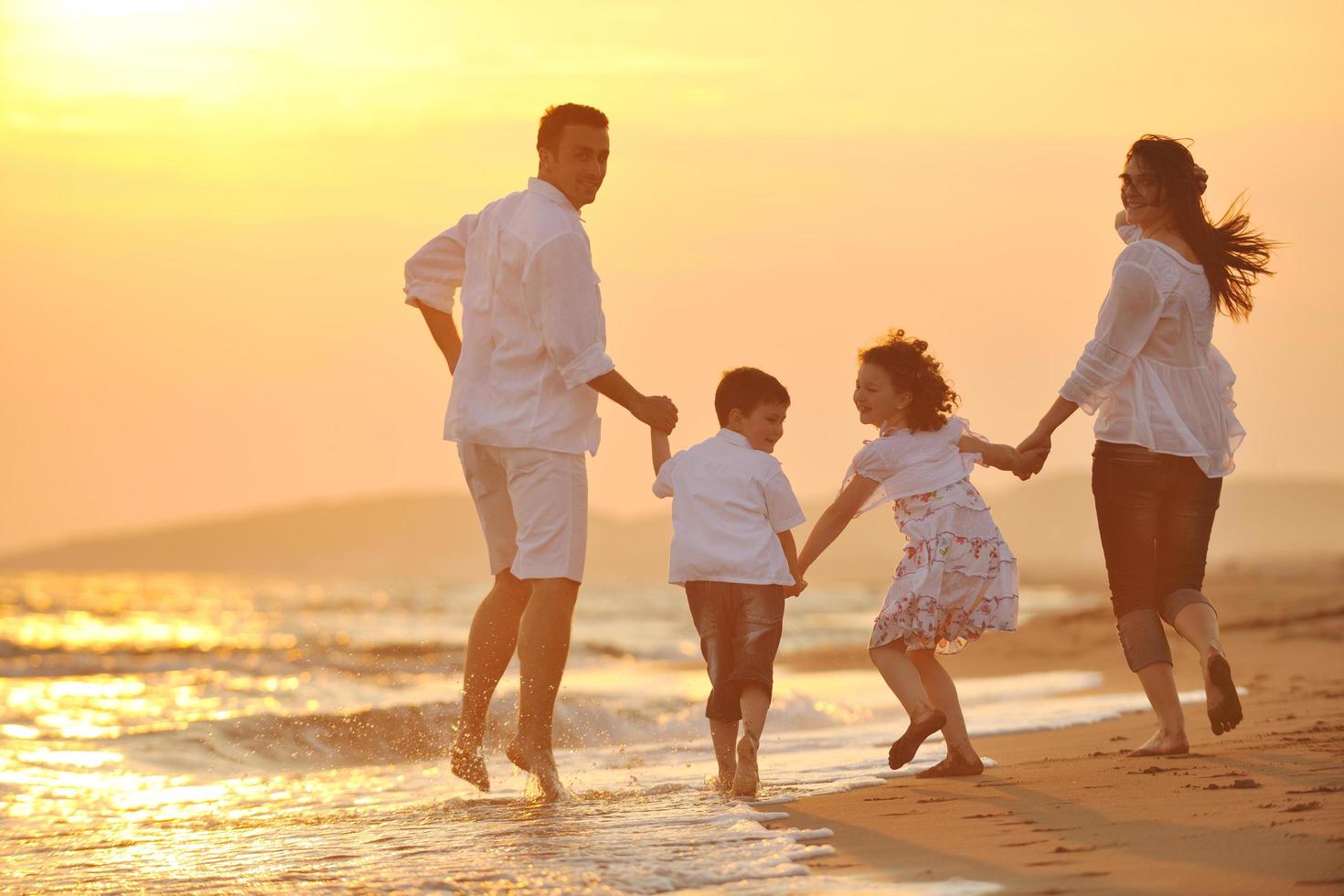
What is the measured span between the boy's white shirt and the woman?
1061 mm

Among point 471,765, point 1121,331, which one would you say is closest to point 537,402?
point 471,765

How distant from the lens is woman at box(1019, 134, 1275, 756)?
481 cm

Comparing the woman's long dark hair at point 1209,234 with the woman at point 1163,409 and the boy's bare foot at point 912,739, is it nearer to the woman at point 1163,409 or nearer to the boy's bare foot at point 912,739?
the woman at point 1163,409

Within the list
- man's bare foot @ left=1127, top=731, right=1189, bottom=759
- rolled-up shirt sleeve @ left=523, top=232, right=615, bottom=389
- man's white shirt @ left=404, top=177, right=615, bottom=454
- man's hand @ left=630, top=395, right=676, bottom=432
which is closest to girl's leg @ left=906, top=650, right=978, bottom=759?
man's bare foot @ left=1127, top=731, right=1189, bottom=759

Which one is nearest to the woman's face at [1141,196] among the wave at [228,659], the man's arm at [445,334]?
the man's arm at [445,334]

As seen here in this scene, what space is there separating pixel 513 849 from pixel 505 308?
6.20 feet

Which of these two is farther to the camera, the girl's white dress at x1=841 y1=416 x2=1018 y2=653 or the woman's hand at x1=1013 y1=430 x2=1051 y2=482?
the woman's hand at x1=1013 y1=430 x2=1051 y2=482

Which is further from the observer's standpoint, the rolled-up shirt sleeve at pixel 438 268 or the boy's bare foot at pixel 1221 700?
the rolled-up shirt sleeve at pixel 438 268

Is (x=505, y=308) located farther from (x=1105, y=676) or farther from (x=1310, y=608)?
(x=1310, y=608)

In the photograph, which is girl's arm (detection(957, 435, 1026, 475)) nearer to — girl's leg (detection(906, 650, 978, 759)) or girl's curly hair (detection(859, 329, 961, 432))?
girl's curly hair (detection(859, 329, 961, 432))

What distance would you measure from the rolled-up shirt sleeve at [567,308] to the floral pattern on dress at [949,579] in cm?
120

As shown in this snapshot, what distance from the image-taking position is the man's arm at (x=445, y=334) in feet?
17.4

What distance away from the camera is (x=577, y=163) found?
4.88 m

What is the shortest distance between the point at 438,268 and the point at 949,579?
209 centimetres
